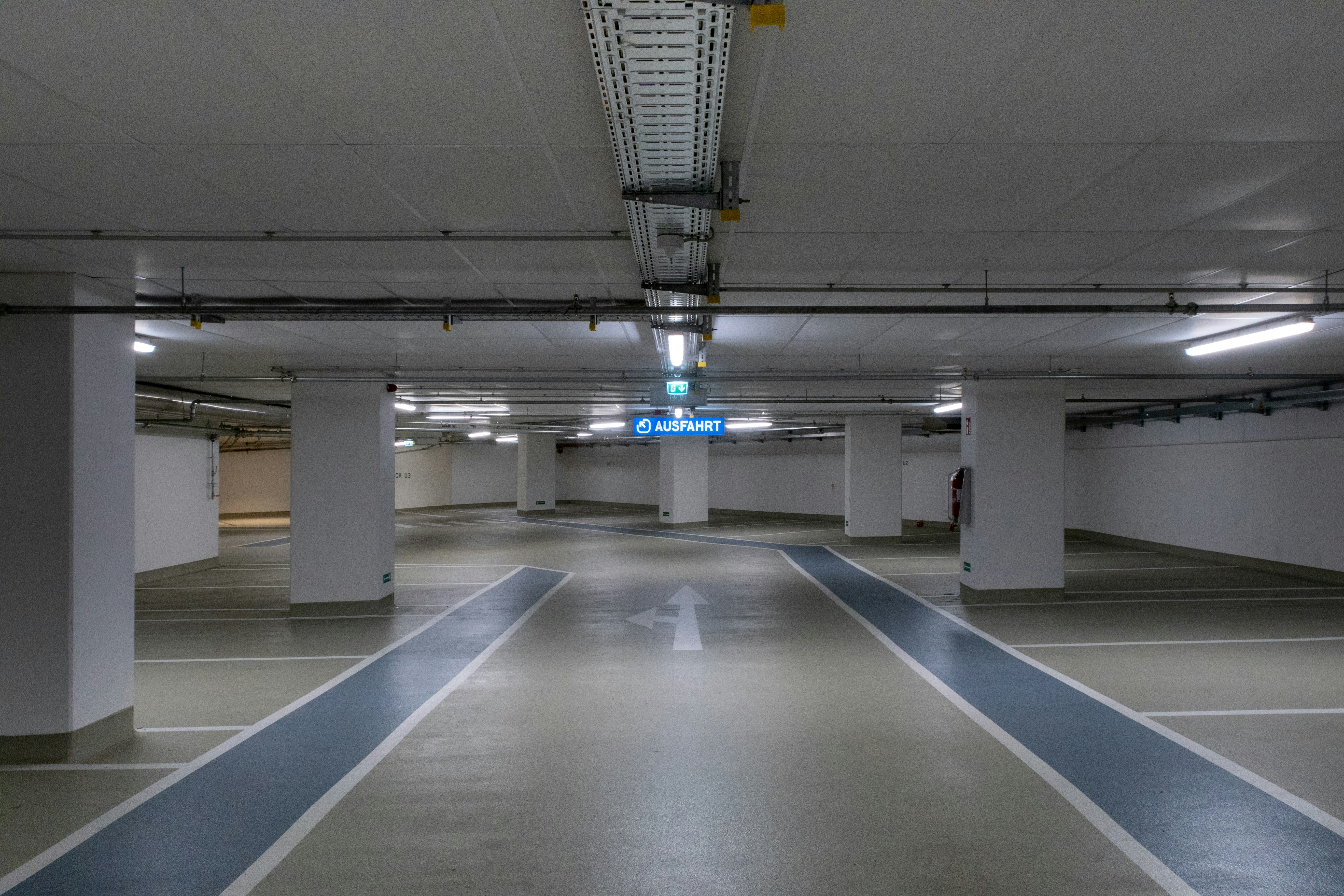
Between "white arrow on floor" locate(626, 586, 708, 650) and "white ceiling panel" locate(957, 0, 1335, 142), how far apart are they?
20.9 ft

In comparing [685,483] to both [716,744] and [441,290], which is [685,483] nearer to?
[441,290]

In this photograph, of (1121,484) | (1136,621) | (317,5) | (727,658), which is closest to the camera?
(317,5)

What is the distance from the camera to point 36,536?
5.21 metres

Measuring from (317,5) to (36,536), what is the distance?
15.9ft

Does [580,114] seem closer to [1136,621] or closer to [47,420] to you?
[47,420]

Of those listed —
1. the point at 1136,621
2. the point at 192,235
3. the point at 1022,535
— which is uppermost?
the point at 192,235

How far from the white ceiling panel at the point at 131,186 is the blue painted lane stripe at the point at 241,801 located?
345 centimetres

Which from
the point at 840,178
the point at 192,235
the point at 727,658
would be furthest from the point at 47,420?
the point at 727,658

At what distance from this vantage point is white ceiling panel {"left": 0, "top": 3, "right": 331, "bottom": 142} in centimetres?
240

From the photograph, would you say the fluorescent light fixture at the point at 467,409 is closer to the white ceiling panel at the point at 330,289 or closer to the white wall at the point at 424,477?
the white ceiling panel at the point at 330,289

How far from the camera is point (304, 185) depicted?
380 cm

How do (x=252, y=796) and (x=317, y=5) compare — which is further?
(x=252, y=796)

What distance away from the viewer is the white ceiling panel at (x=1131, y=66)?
2.41 m

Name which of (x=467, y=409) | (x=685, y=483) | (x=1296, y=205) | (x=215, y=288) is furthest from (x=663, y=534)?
(x=1296, y=205)
